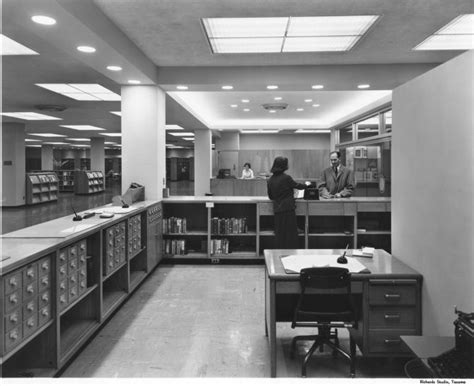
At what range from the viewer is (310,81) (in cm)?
629

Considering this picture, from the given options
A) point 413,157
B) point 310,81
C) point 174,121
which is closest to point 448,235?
point 413,157

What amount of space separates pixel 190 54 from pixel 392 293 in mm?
4436

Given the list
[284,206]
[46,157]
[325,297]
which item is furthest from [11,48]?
[46,157]

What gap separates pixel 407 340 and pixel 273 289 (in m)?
1.09

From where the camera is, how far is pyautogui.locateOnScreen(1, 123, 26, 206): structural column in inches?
531

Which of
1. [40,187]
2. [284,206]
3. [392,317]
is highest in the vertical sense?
[40,187]

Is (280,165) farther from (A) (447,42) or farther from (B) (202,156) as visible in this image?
(B) (202,156)

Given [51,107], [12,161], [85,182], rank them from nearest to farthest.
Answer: [51,107] < [12,161] < [85,182]

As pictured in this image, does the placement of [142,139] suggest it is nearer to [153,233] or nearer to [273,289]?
[153,233]

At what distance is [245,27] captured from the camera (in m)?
4.61

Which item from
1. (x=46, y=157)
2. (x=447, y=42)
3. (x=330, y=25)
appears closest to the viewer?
(x=330, y=25)

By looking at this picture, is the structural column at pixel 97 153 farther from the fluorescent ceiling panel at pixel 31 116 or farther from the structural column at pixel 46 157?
the fluorescent ceiling panel at pixel 31 116

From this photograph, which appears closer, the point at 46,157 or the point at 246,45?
the point at 246,45

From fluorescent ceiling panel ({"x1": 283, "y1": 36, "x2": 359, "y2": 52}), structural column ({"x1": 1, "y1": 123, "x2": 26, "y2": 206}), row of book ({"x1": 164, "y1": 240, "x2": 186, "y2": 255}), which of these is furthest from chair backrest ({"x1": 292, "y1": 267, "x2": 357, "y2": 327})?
structural column ({"x1": 1, "y1": 123, "x2": 26, "y2": 206})
